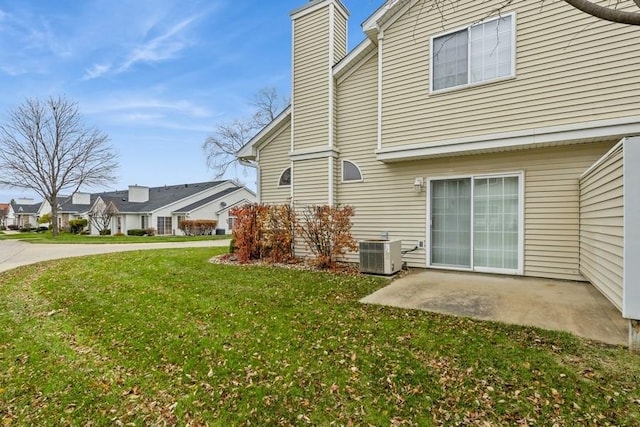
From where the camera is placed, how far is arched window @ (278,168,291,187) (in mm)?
10031

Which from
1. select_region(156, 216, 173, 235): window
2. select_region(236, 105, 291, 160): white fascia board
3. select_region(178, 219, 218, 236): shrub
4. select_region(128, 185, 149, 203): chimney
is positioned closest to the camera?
select_region(236, 105, 291, 160): white fascia board

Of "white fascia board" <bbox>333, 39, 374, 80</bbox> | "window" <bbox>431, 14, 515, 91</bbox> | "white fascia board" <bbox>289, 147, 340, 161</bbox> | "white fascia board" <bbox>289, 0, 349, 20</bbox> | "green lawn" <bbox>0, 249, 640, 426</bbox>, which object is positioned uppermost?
"white fascia board" <bbox>289, 0, 349, 20</bbox>

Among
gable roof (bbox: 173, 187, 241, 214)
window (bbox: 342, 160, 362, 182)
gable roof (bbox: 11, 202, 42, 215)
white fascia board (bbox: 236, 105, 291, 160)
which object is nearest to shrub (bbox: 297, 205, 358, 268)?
window (bbox: 342, 160, 362, 182)

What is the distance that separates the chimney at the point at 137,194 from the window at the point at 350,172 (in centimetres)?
2917

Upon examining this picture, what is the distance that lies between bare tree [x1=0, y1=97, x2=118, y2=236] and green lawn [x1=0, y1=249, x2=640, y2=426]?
2581 cm

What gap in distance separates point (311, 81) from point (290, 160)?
2.33 m

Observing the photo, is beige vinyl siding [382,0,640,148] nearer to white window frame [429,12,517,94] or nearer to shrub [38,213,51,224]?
white window frame [429,12,517,94]

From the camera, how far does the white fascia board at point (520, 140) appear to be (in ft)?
17.9

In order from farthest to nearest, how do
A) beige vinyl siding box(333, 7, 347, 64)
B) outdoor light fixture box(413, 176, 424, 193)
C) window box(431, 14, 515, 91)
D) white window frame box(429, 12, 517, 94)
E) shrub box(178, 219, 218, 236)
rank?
1. shrub box(178, 219, 218, 236)
2. beige vinyl siding box(333, 7, 347, 64)
3. outdoor light fixture box(413, 176, 424, 193)
4. window box(431, 14, 515, 91)
5. white window frame box(429, 12, 517, 94)

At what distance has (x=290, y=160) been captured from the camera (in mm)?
9703

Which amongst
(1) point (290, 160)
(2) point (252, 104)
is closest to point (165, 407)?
(1) point (290, 160)

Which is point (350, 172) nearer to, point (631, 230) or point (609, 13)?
point (631, 230)

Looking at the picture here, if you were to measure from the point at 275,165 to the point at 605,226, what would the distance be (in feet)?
27.0

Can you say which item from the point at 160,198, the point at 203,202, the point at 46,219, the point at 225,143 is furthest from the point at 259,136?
the point at 46,219
